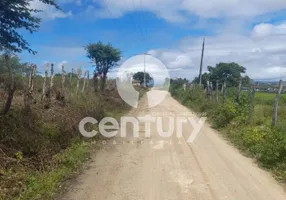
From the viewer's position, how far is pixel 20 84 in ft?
42.6

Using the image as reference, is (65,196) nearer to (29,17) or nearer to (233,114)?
(29,17)

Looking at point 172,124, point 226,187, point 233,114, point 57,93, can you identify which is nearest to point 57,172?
point 226,187

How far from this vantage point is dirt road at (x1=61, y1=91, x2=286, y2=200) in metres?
5.86

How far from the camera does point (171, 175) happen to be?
6.98 meters

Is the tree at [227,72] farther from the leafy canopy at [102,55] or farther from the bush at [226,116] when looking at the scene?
the bush at [226,116]

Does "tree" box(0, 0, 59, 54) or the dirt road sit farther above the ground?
"tree" box(0, 0, 59, 54)

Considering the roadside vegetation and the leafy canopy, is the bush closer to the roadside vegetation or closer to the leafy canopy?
the roadside vegetation

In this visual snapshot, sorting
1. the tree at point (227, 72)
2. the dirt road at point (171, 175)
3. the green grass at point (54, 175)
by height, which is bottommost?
the dirt road at point (171, 175)

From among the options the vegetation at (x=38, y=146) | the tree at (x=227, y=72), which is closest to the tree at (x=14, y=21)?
the vegetation at (x=38, y=146)

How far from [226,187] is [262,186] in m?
0.82

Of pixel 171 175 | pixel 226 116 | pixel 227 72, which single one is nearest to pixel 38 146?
pixel 171 175

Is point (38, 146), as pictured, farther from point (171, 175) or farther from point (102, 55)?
point (102, 55)

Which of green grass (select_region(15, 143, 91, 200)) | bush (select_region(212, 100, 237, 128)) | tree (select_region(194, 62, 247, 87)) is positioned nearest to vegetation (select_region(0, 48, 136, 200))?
green grass (select_region(15, 143, 91, 200))

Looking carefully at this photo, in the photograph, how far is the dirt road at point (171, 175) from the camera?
5.86 meters
